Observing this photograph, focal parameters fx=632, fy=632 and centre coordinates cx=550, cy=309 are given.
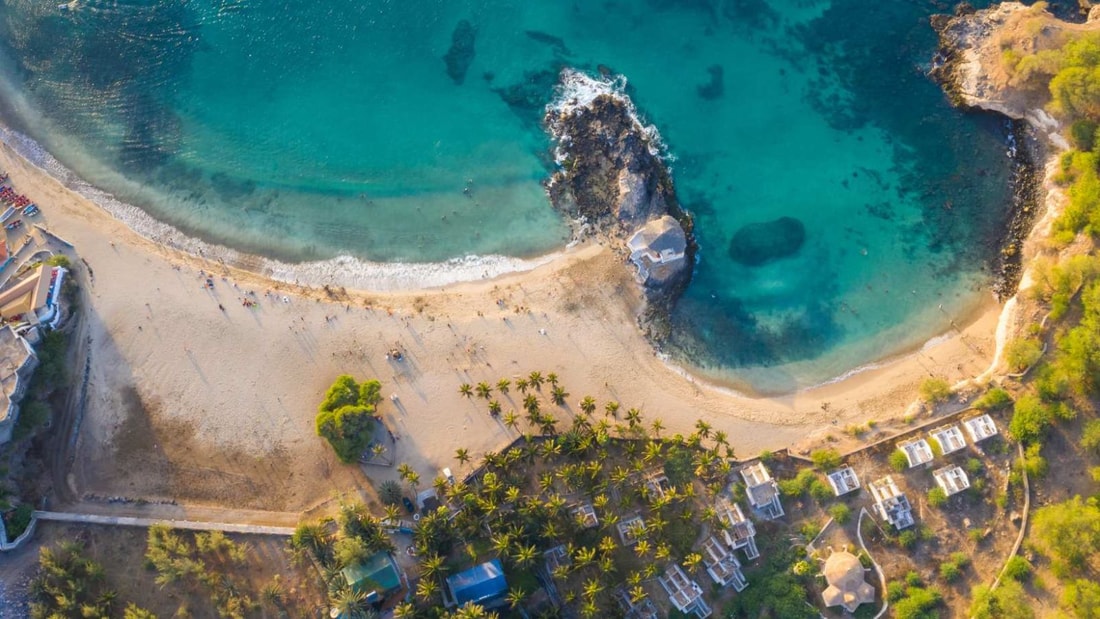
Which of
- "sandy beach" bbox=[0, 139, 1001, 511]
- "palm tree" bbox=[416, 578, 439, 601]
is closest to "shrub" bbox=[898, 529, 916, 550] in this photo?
"sandy beach" bbox=[0, 139, 1001, 511]

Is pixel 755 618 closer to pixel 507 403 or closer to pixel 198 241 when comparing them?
pixel 507 403

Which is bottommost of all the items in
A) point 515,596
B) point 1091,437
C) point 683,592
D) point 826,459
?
point 683,592

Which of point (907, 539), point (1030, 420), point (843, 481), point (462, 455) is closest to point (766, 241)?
point (843, 481)

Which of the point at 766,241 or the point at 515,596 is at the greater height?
the point at 766,241

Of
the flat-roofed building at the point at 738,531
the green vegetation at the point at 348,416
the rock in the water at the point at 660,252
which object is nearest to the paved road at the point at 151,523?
the green vegetation at the point at 348,416

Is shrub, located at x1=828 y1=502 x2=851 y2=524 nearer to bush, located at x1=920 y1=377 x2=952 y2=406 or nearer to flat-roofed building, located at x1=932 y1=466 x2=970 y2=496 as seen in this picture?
flat-roofed building, located at x1=932 y1=466 x2=970 y2=496

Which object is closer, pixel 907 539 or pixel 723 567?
pixel 907 539

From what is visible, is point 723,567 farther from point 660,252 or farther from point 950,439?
point 660,252

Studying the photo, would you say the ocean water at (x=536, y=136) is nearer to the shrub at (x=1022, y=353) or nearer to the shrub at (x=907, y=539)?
the shrub at (x=1022, y=353)
